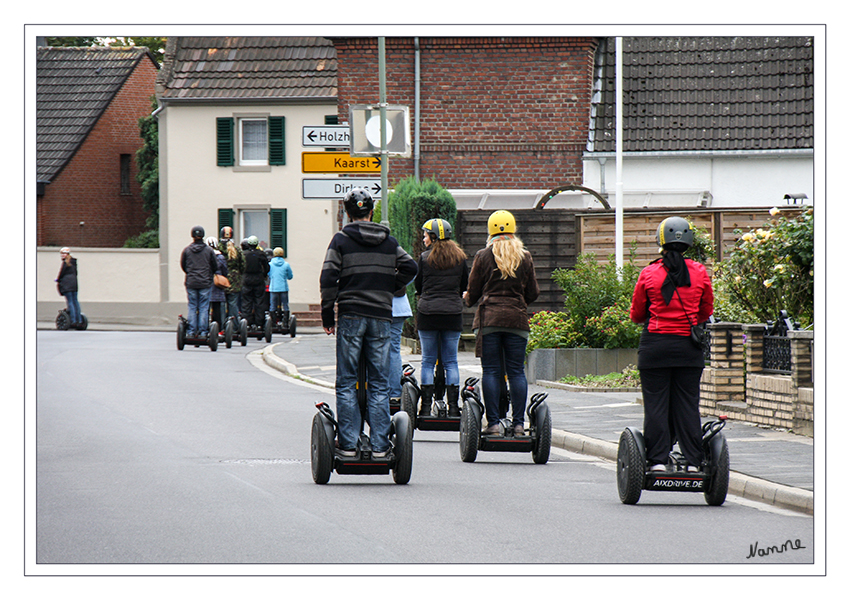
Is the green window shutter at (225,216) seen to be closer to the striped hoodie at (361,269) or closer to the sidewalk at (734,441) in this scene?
the sidewalk at (734,441)

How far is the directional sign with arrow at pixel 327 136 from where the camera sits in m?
15.6

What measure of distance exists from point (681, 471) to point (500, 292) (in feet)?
7.41

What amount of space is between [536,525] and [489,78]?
2031cm

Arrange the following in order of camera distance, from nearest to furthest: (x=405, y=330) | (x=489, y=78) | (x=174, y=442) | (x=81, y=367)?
(x=174, y=442) < (x=81, y=367) < (x=405, y=330) < (x=489, y=78)

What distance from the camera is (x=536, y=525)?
268 inches

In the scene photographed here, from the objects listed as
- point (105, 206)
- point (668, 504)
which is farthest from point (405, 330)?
point (105, 206)

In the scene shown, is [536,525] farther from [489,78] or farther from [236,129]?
[236,129]

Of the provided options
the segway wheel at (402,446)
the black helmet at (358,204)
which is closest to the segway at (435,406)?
the segway wheel at (402,446)

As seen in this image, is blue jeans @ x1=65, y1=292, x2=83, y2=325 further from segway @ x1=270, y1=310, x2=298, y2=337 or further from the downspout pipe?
the downspout pipe

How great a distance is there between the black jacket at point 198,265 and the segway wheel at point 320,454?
12.0 metres

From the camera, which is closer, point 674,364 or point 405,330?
point 674,364

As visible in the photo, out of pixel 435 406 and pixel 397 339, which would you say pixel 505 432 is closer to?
pixel 435 406

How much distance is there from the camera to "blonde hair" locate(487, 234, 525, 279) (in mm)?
9008
